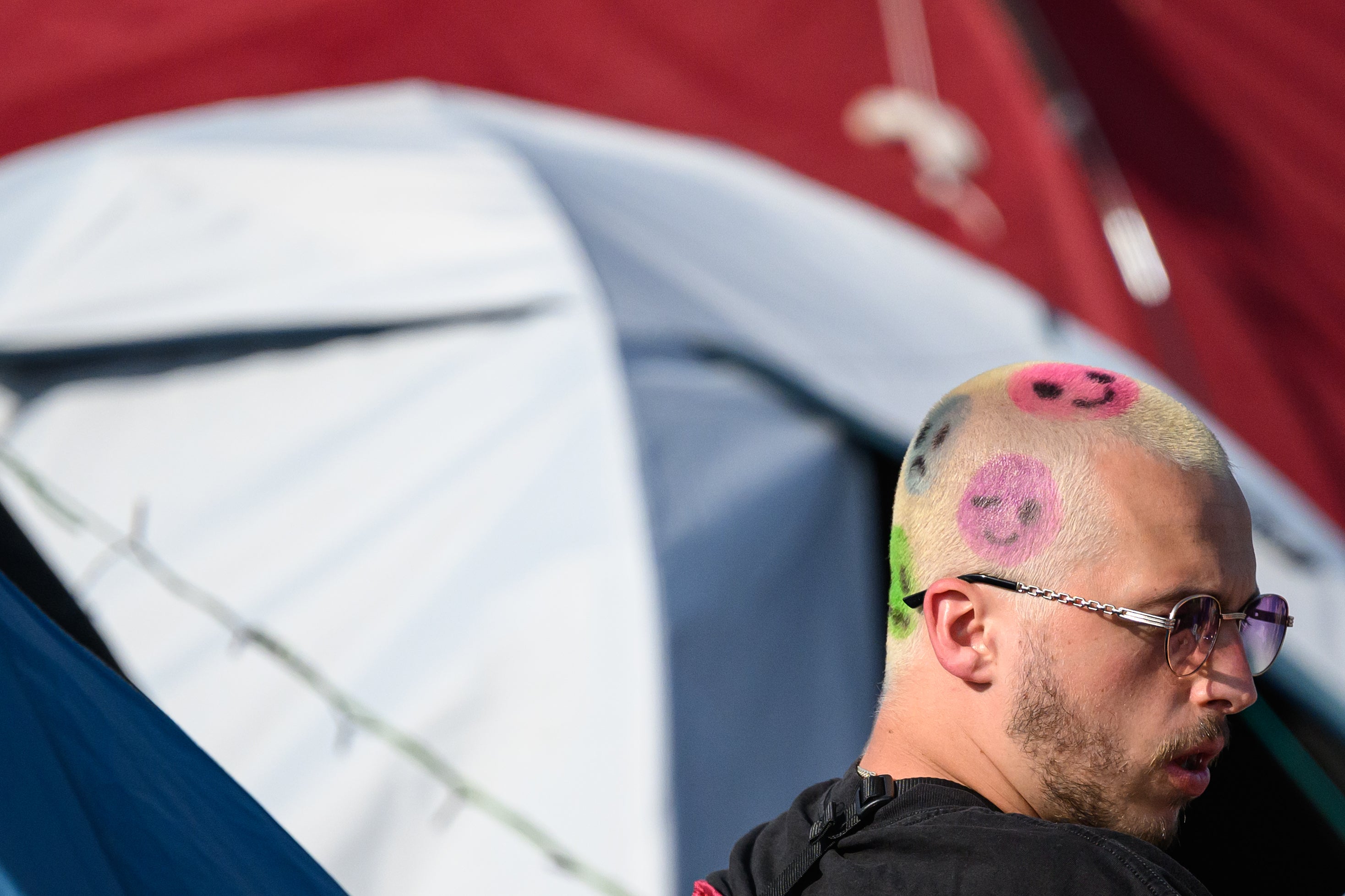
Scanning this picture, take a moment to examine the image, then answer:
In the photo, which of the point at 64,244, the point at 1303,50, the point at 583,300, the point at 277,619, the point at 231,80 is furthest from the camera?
the point at 1303,50

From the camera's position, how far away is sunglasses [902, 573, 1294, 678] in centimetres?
65

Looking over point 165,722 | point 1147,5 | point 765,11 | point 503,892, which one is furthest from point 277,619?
point 1147,5

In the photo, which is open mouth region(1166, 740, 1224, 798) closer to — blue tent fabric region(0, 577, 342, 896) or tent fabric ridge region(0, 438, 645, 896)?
blue tent fabric region(0, 577, 342, 896)

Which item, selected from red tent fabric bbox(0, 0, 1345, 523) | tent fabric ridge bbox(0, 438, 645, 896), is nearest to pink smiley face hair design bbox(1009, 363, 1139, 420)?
tent fabric ridge bbox(0, 438, 645, 896)

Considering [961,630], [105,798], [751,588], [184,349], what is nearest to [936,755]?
[961,630]

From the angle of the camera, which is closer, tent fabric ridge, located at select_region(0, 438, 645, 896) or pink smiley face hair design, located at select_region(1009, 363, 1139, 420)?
pink smiley face hair design, located at select_region(1009, 363, 1139, 420)

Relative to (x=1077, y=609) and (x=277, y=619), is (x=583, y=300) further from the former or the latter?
(x=1077, y=609)

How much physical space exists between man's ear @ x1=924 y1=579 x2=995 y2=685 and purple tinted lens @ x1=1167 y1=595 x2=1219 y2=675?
3.5 inches

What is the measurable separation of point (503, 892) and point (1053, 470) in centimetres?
83

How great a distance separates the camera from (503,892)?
1.29 metres

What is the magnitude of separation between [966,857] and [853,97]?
7.07 feet

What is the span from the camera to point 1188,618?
0.65 meters

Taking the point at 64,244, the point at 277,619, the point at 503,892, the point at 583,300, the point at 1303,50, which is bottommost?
the point at 503,892

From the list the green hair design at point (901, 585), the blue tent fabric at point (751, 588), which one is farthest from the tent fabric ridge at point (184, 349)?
the green hair design at point (901, 585)
